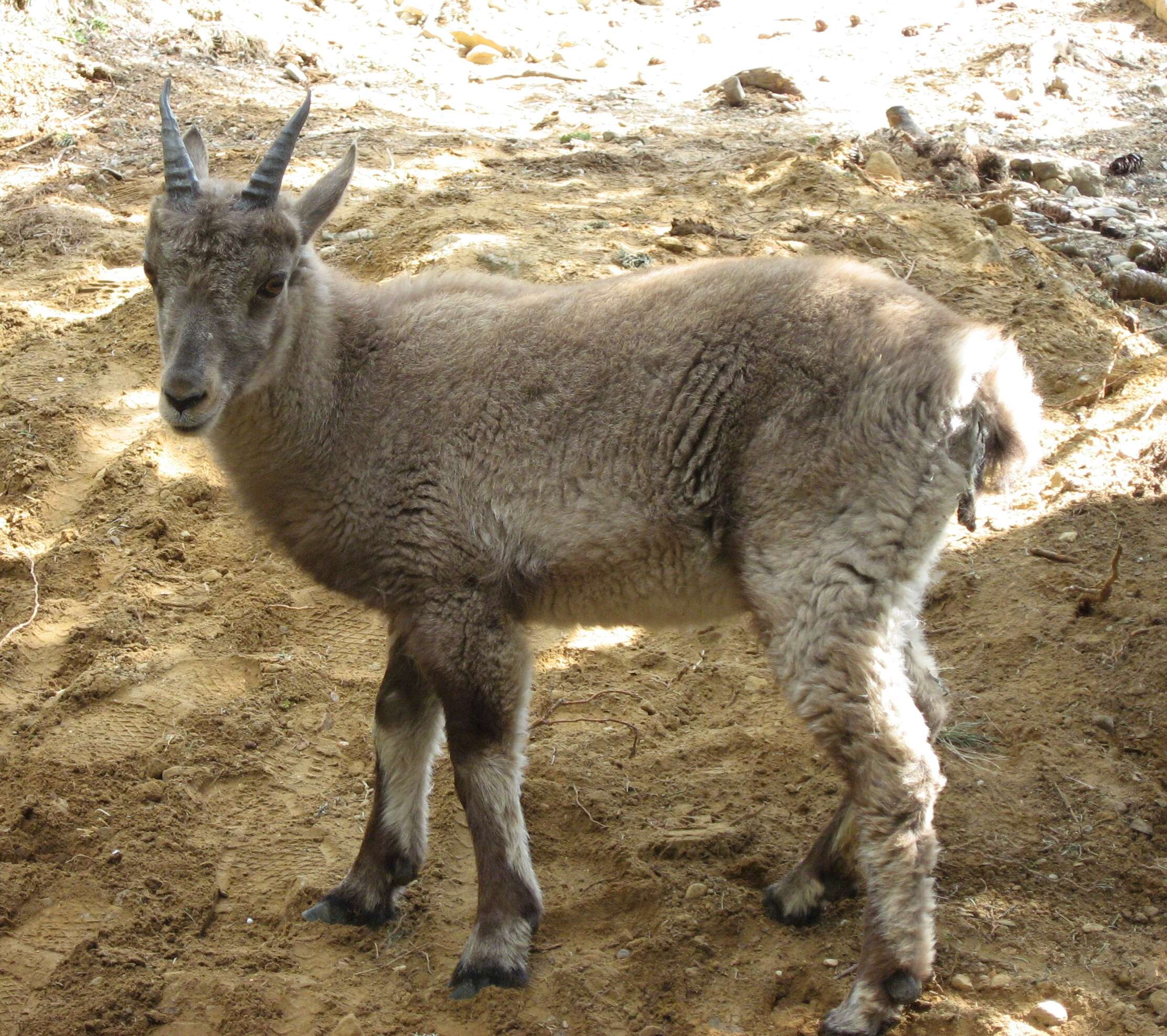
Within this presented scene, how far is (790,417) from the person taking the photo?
414 cm

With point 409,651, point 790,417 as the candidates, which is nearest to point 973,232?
point 790,417

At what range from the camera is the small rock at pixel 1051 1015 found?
12.7ft

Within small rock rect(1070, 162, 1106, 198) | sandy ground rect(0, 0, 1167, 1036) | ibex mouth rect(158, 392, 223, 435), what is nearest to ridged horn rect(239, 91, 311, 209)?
ibex mouth rect(158, 392, 223, 435)

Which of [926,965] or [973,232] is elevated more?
[973,232]

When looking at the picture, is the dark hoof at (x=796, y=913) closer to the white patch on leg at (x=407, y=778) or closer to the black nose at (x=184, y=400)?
the white patch on leg at (x=407, y=778)

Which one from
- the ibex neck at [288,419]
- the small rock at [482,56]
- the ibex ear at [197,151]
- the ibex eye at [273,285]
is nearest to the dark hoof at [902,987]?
the ibex neck at [288,419]

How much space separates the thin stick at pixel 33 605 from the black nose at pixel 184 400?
250cm

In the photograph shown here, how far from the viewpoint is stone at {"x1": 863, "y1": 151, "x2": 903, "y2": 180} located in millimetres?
9984

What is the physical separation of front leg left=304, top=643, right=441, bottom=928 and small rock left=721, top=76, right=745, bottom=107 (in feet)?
31.4

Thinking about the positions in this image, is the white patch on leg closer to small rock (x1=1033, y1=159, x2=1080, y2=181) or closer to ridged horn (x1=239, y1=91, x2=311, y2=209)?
ridged horn (x1=239, y1=91, x2=311, y2=209)

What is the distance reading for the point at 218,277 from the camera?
4512mm

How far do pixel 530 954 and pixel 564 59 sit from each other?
1227 cm

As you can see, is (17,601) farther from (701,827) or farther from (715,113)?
(715,113)

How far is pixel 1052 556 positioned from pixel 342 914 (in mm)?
3991
